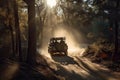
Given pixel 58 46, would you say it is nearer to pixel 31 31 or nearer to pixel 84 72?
pixel 84 72

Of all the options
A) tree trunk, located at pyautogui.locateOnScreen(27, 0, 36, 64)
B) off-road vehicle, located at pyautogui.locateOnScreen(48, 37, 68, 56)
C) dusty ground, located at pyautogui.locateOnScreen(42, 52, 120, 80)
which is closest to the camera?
dusty ground, located at pyautogui.locateOnScreen(42, 52, 120, 80)

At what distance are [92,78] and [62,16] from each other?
6312 cm

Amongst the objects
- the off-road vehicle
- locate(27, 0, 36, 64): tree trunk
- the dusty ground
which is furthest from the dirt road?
the off-road vehicle

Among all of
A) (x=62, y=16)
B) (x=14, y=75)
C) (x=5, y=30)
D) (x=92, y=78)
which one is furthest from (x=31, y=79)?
(x=62, y=16)

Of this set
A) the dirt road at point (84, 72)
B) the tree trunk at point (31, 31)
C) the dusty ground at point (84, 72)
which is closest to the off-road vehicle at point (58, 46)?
the dusty ground at point (84, 72)

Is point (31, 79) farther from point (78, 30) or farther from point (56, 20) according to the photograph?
point (78, 30)

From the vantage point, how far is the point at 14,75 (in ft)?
45.0

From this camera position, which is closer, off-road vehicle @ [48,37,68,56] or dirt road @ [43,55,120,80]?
dirt road @ [43,55,120,80]

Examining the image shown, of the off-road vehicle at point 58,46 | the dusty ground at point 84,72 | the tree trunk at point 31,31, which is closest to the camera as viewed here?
the dusty ground at point 84,72

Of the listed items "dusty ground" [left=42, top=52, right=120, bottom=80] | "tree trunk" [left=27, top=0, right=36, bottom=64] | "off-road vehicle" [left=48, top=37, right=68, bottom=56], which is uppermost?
"tree trunk" [left=27, top=0, right=36, bottom=64]

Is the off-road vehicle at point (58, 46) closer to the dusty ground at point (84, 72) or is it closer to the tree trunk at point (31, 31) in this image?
the dusty ground at point (84, 72)

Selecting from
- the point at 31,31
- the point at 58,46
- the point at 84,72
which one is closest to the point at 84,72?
the point at 84,72

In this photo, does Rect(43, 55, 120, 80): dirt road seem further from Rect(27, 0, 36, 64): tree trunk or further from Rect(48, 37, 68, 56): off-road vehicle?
Rect(48, 37, 68, 56): off-road vehicle

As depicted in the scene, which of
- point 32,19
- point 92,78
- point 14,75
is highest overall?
point 32,19
